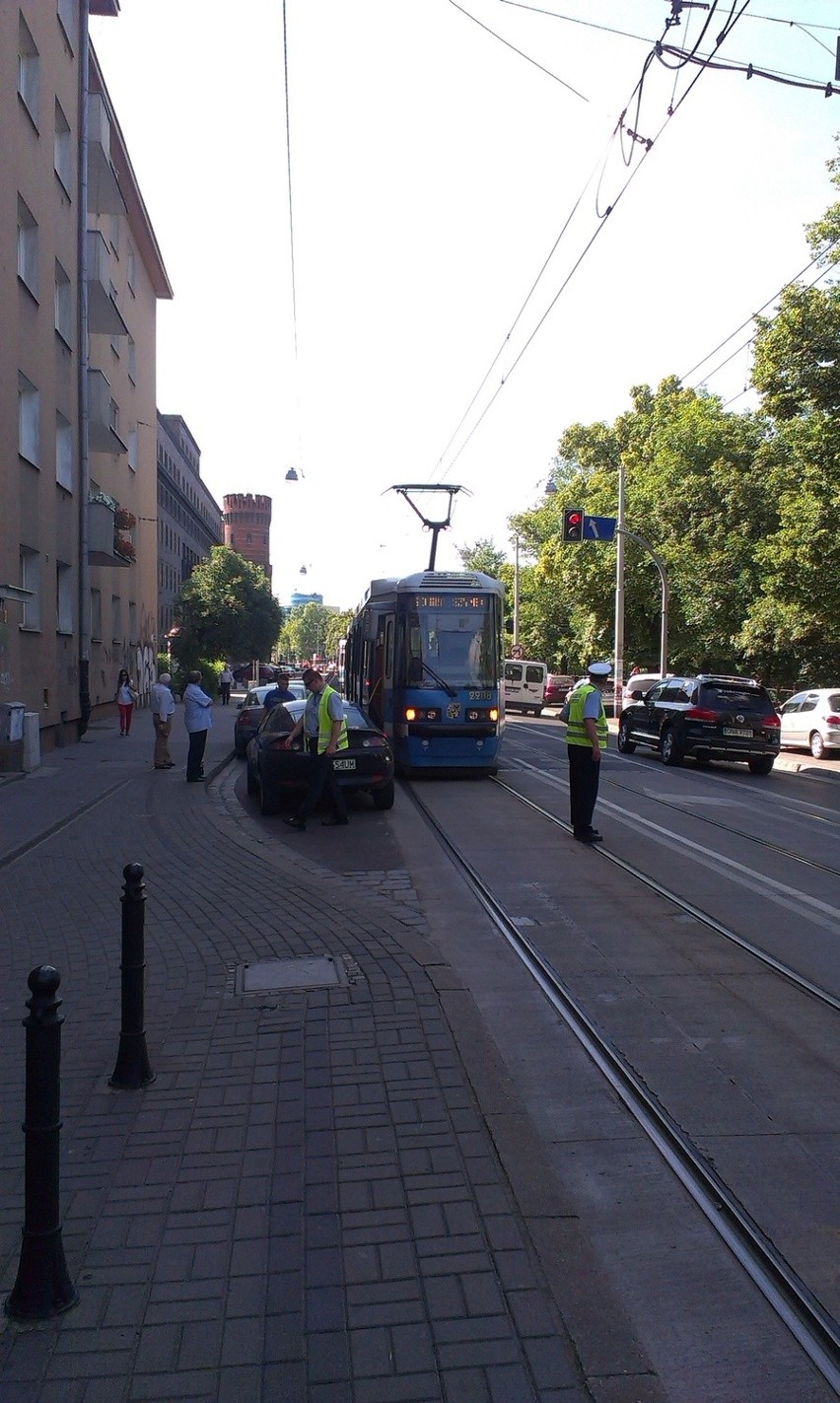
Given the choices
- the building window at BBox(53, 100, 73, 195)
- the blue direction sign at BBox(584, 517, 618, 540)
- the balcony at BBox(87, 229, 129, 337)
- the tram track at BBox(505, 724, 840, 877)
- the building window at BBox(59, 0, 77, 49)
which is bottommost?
the tram track at BBox(505, 724, 840, 877)

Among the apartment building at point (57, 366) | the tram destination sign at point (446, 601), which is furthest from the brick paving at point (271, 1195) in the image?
the apartment building at point (57, 366)

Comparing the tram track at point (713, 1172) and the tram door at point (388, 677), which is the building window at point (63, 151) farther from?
the tram track at point (713, 1172)

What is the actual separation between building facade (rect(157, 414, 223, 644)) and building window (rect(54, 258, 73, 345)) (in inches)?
1165

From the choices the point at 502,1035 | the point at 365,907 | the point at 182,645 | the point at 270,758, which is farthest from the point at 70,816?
the point at 182,645

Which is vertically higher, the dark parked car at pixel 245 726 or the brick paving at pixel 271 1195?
A: the dark parked car at pixel 245 726

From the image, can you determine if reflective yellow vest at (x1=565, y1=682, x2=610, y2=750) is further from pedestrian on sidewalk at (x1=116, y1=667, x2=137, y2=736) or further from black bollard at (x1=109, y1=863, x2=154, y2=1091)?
pedestrian on sidewalk at (x1=116, y1=667, x2=137, y2=736)

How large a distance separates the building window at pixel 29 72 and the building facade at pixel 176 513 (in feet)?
108

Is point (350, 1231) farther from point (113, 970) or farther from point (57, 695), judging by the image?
point (57, 695)

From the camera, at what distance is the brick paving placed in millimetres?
3020

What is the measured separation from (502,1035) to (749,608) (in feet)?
108

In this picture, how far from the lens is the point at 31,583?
2025cm

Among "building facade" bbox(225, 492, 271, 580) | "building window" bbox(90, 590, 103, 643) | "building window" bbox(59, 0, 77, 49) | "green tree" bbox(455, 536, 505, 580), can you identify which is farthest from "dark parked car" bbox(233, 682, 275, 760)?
"building facade" bbox(225, 492, 271, 580)

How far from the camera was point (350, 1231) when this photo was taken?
3.71 m

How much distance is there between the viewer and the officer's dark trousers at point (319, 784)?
40.3 ft
